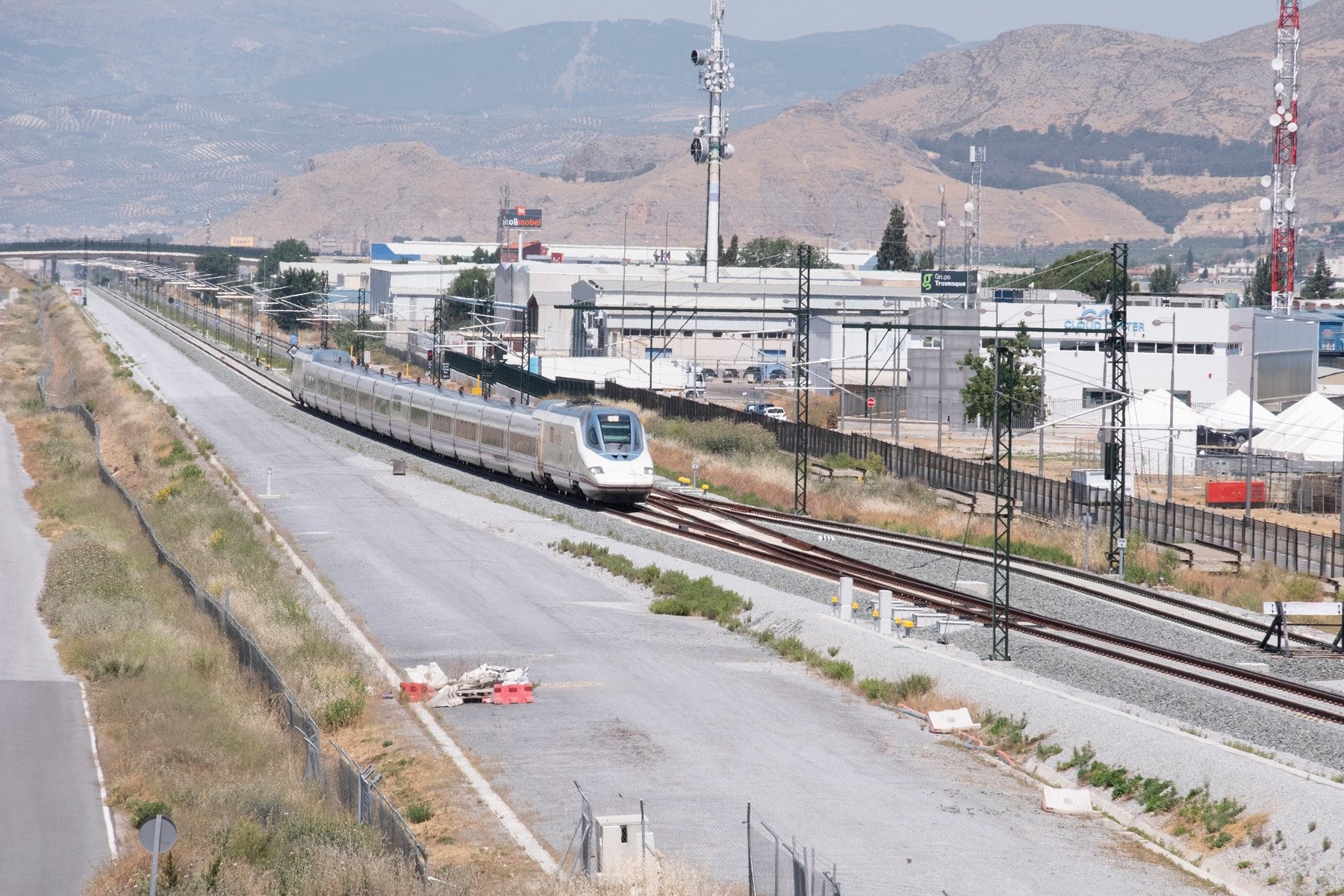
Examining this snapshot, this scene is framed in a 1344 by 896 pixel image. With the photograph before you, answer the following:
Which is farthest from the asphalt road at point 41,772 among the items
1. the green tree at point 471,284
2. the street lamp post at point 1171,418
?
the green tree at point 471,284

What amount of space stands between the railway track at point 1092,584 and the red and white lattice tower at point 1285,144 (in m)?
59.3

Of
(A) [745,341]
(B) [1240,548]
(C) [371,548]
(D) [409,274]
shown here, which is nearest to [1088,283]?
(A) [745,341]

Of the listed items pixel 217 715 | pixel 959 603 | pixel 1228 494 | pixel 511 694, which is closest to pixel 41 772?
pixel 217 715

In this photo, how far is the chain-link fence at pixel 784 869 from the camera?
1408 centimetres

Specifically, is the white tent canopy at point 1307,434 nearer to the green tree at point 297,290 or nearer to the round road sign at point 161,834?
the round road sign at point 161,834

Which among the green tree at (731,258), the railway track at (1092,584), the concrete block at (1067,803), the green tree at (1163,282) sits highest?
the green tree at (731,258)

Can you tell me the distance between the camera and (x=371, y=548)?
37.0m

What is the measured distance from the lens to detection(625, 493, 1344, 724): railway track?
80.4 feet

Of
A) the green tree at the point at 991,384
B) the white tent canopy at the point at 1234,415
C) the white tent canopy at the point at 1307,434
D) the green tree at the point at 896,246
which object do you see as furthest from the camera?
the green tree at the point at 896,246

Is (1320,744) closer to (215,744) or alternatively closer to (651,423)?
(215,744)

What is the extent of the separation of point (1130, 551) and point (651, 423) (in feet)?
97.7

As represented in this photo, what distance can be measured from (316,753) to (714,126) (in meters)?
126

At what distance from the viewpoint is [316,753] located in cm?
1909

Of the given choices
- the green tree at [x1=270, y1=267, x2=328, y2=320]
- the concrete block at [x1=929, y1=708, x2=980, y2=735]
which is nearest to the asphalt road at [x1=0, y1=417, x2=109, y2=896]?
the concrete block at [x1=929, y1=708, x2=980, y2=735]
